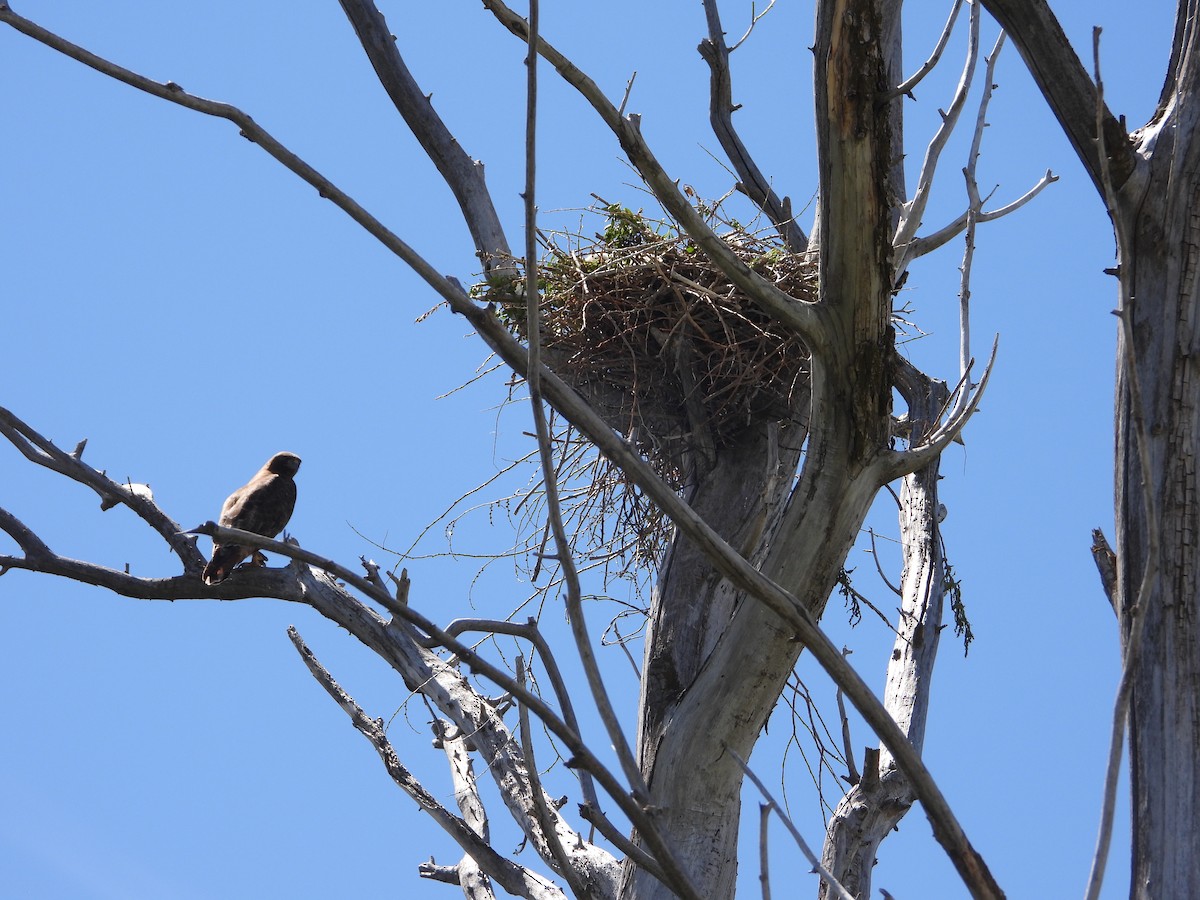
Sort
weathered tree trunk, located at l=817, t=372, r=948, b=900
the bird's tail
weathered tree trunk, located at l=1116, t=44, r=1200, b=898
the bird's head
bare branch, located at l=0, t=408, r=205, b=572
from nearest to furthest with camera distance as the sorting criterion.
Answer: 1. weathered tree trunk, located at l=1116, t=44, r=1200, b=898
2. bare branch, located at l=0, t=408, r=205, b=572
3. weathered tree trunk, located at l=817, t=372, r=948, b=900
4. the bird's tail
5. the bird's head

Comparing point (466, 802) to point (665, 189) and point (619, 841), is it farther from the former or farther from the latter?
point (619, 841)

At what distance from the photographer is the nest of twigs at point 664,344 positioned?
13.8 ft

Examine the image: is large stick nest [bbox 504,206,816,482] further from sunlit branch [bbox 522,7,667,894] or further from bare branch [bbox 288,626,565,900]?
sunlit branch [bbox 522,7,667,894]

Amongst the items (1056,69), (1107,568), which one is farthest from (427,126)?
(1107,568)

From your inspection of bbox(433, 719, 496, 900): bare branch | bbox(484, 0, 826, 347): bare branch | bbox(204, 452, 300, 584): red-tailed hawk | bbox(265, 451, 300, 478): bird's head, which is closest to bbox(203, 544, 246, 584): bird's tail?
bbox(433, 719, 496, 900): bare branch

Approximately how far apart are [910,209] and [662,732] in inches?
62.5

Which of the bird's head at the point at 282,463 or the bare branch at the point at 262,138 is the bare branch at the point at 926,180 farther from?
the bird's head at the point at 282,463

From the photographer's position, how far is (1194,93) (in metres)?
2.35

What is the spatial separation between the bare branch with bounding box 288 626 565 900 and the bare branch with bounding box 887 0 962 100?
2474 millimetres

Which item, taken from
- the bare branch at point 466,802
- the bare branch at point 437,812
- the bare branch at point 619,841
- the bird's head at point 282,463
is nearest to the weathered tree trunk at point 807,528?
the bare branch at point 437,812

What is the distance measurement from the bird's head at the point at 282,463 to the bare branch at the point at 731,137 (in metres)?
3.14

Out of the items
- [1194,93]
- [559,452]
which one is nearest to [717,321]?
[559,452]

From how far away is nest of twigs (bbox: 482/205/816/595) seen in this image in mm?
4203

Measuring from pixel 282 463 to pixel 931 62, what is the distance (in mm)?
4895
